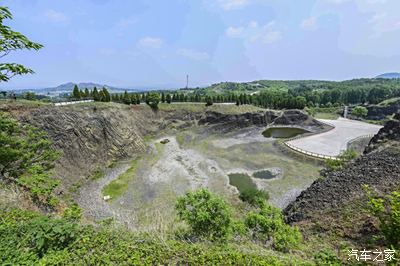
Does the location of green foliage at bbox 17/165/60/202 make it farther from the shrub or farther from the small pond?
the small pond

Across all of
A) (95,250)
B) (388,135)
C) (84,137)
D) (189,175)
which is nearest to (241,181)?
(189,175)

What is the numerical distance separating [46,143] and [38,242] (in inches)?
518

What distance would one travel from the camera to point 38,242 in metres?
6.06

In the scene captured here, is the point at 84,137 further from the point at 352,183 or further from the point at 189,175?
the point at 352,183

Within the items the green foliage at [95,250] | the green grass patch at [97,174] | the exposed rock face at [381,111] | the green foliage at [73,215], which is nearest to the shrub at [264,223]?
the green foliage at [95,250]

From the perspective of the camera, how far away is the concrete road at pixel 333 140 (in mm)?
37047

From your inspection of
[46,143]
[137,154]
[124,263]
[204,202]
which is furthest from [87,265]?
[137,154]

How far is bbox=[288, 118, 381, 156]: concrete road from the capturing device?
3705 cm

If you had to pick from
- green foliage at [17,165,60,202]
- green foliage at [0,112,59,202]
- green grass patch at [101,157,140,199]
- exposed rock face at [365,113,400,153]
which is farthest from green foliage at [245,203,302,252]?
exposed rock face at [365,113,400,153]

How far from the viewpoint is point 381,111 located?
71.8 meters

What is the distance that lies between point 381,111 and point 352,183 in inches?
2933

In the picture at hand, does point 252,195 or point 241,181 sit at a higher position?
point 252,195

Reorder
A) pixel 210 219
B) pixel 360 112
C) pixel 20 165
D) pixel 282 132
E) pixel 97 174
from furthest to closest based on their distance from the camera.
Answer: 1. pixel 360 112
2. pixel 282 132
3. pixel 97 174
4. pixel 20 165
5. pixel 210 219

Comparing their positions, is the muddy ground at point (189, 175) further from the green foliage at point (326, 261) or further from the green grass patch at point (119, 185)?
the green foliage at point (326, 261)
